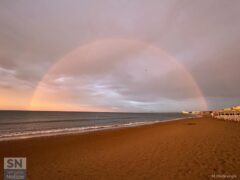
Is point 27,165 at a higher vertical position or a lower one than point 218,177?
lower

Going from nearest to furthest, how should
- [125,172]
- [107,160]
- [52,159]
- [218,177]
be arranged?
[218,177] → [125,172] → [107,160] → [52,159]

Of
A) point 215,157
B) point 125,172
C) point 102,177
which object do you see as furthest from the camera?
point 215,157

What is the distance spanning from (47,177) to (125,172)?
3.12 meters

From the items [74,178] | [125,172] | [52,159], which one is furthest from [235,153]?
[52,159]

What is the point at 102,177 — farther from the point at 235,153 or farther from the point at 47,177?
the point at 235,153

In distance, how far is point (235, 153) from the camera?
803cm

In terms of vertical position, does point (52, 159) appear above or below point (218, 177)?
below

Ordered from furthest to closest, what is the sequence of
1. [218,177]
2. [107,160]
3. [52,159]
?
[52,159] → [107,160] → [218,177]

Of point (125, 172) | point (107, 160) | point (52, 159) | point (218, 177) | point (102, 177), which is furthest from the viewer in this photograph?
point (52, 159)

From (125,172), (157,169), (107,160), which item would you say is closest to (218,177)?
(157,169)

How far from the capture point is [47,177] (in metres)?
6.34

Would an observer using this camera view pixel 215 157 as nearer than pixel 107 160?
Yes

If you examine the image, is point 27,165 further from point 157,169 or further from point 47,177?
point 157,169

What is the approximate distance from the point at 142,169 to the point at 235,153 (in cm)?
507
